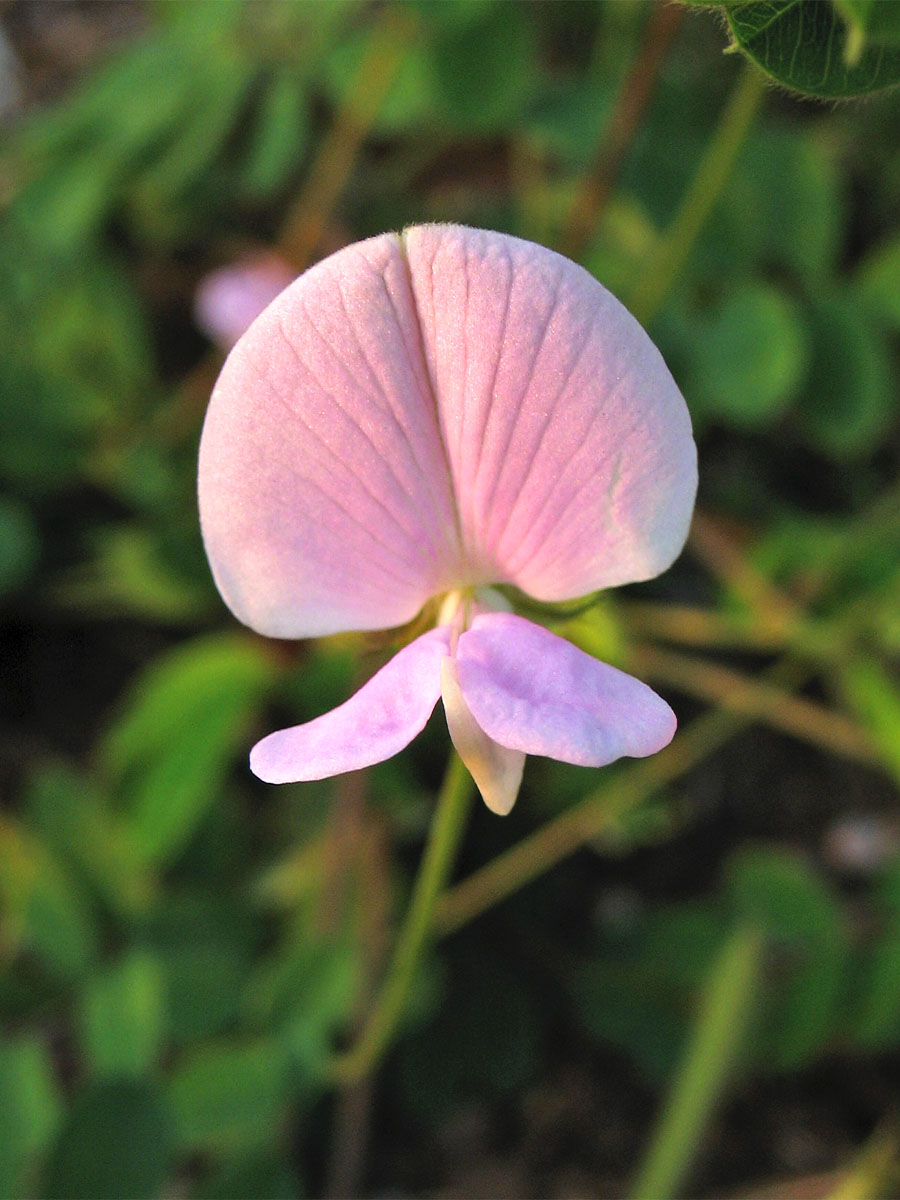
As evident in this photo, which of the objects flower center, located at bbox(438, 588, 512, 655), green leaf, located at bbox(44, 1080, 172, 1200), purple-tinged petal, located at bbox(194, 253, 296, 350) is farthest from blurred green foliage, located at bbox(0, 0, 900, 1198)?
flower center, located at bbox(438, 588, 512, 655)

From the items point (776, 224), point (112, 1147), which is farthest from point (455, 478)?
point (776, 224)

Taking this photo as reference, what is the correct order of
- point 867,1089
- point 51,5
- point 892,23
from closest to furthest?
1. point 892,23
2. point 867,1089
3. point 51,5

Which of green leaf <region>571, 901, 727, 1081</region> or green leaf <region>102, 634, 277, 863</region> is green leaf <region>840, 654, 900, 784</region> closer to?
green leaf <region>571, 901, 727, 1081</region>

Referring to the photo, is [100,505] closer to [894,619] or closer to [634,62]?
[634,62]

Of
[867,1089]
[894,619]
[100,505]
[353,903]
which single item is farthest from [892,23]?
[100,505]

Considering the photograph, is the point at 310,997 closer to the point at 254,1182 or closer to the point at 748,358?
the point at 254,1182

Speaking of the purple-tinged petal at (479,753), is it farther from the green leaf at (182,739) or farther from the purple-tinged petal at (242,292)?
the purple-tinged petal at (242,292)
